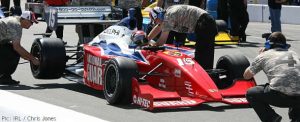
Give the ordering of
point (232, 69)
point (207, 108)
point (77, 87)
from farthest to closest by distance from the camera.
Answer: point (77, 87), point (232, 69), point (207, 108)

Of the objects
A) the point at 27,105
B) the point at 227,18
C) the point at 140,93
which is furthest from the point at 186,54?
the point at 227,18

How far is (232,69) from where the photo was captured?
10.3 metres

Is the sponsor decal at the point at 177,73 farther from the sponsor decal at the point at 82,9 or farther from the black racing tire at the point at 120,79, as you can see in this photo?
the sponsor decal at the point at 82,9

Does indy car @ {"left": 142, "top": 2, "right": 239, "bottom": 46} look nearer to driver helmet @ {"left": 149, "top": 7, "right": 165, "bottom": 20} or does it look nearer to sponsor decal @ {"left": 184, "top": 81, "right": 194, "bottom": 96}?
driver helmet @ {"left": 149, "top": 7, "right": 165, "bottom": 20}

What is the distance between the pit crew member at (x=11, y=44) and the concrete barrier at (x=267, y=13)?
15.3m

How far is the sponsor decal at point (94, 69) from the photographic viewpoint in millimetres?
10470

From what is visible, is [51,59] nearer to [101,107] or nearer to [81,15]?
[81,15]

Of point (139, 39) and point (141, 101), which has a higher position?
point (139, 39)

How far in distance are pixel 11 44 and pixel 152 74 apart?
9.00 feet

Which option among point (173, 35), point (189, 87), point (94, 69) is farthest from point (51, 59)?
point (173, 35)

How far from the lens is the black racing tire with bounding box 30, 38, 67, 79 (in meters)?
11.3

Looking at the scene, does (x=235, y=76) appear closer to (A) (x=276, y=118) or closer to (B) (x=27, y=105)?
(A) (x=276, y=118)

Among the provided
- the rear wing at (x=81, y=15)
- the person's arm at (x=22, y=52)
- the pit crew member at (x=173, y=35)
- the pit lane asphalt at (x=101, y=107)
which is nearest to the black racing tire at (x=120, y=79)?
the pit lane asphalt at (x=101, y=107)

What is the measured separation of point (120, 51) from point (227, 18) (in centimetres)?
1000
